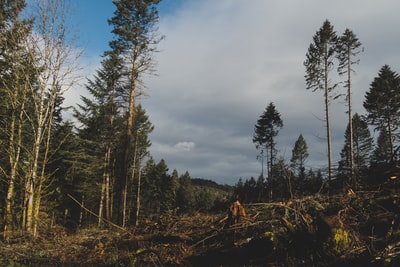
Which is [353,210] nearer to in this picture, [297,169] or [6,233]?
[297,169]

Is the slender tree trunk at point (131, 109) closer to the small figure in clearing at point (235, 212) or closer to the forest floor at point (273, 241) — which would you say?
the forest floor at point (273, 241)

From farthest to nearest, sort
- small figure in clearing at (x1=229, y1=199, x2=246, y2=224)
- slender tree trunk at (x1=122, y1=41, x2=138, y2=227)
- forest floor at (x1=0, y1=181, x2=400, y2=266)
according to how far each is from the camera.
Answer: slender tree trunk at (x1=122, y1=41, x2=138, y2=227) < small figure in clearing at (x1=229, y1=199, x2=246, y2=224) < forest floor at (x1=0, y1=181, x2=400, y2=266)

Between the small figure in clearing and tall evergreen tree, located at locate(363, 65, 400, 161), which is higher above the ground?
tall evergreen tree, located at locate(363, 65, 400, 161)

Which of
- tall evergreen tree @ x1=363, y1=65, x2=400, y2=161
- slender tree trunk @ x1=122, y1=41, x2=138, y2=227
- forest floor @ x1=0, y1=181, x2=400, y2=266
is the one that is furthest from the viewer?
tall evergreen tree @ x1=363, y1=65, x2=400, y2=161

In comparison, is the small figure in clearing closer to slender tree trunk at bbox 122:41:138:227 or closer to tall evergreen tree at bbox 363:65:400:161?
slender tree trunk at bbox 122:41:138:227

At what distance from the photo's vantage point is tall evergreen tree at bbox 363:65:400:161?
29.3 m

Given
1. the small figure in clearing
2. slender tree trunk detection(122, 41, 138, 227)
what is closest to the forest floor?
the small figure in clearing

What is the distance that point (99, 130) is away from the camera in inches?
1044

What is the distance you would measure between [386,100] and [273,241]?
30829 millimetres

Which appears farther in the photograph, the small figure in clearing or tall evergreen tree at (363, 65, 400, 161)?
tall evergreen tree at (363, 65, 400, 161)

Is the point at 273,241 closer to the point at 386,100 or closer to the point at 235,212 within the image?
the point at 235,212

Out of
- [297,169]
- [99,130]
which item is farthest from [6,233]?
[99,130]

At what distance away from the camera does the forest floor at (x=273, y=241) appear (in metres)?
4.31

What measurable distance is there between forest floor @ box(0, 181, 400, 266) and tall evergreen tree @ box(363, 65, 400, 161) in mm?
28003
